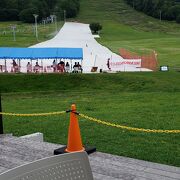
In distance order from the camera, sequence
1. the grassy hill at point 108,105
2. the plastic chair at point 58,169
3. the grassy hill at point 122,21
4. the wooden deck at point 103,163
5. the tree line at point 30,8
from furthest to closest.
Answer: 1. the tree line at point 30,8
2. the grassy hill at point 122,21
3. the grassy hill at point 108,105
4. the wooden deck at point 103,163
5. the plastic chair at point 58,169

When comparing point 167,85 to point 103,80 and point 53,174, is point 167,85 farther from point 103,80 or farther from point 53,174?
point 53,174

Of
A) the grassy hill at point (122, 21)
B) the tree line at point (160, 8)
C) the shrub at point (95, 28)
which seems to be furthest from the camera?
the tree line at point (160, 8)

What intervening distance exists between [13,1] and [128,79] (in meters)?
133

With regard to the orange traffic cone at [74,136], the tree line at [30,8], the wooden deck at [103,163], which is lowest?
the tree line at [30,8]

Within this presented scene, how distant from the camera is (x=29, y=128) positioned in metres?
9.80

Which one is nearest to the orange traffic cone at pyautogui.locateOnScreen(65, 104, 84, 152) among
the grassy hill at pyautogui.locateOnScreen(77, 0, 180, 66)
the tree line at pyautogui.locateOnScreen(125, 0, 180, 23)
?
the grassy hill at pyautogui.locateOnScreen(77, 0, 180, 66)

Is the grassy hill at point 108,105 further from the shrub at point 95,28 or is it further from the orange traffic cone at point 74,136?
the shrub at point 95,28

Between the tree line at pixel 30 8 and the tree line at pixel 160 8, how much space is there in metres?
27.8

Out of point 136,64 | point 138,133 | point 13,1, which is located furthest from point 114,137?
point 13,1

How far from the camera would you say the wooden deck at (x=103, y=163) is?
567cm

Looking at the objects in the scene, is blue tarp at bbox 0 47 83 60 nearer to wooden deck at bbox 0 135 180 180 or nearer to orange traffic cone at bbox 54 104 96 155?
wooden deck at bbox 0 135 180 180

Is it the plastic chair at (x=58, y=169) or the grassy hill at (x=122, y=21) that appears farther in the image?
the grassy hill at (x=122, y=21)

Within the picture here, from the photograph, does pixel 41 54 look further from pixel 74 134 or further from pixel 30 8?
pixel 30 8

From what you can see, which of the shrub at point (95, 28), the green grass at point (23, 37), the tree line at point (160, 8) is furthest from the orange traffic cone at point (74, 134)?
the tree line at point (160, 8)
